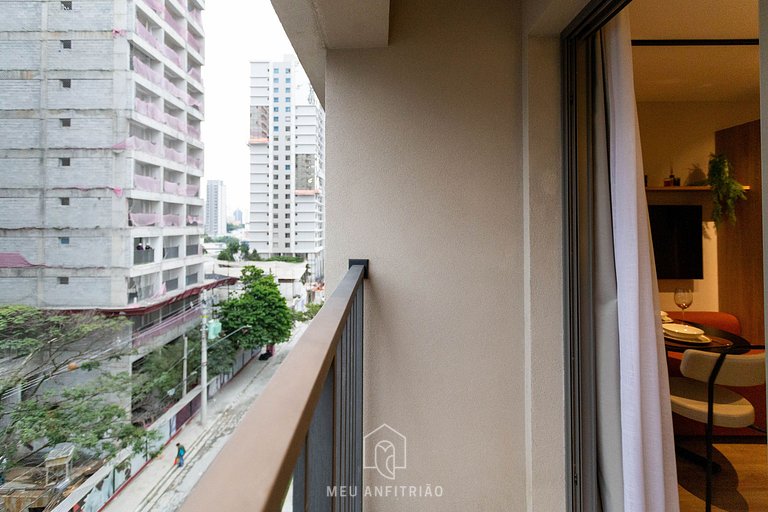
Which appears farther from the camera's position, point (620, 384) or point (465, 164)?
point (465, 164)

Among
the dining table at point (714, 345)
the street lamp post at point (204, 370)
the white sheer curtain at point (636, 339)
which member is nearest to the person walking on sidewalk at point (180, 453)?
the street lamp post at point (204, 370)

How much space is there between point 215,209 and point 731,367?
2333 millimetres

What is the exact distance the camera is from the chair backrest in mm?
1774

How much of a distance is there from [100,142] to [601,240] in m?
1.64

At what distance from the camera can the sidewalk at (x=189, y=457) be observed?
64 centimetres

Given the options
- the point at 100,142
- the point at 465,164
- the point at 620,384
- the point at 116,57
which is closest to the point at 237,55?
the point at 116,57

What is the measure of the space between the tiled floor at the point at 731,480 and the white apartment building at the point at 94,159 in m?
2.52

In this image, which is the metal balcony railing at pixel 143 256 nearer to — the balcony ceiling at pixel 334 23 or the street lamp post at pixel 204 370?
the street lamp post at pixel 204 370

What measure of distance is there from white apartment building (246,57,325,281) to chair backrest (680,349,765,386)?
1855mm

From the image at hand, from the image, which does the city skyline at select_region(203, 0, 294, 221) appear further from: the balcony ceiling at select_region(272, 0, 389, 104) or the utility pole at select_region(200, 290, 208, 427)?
the utility pole at select_region(200, 290, 208, 427)

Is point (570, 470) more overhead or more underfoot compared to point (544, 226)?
more underfoot

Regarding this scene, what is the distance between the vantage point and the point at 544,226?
1629 mm

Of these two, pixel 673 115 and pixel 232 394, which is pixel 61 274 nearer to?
pixel 232 394

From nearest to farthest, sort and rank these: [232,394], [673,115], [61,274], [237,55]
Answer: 1. [61,274]
2. [232,394]
3. [237,55]
4. [673,115]
